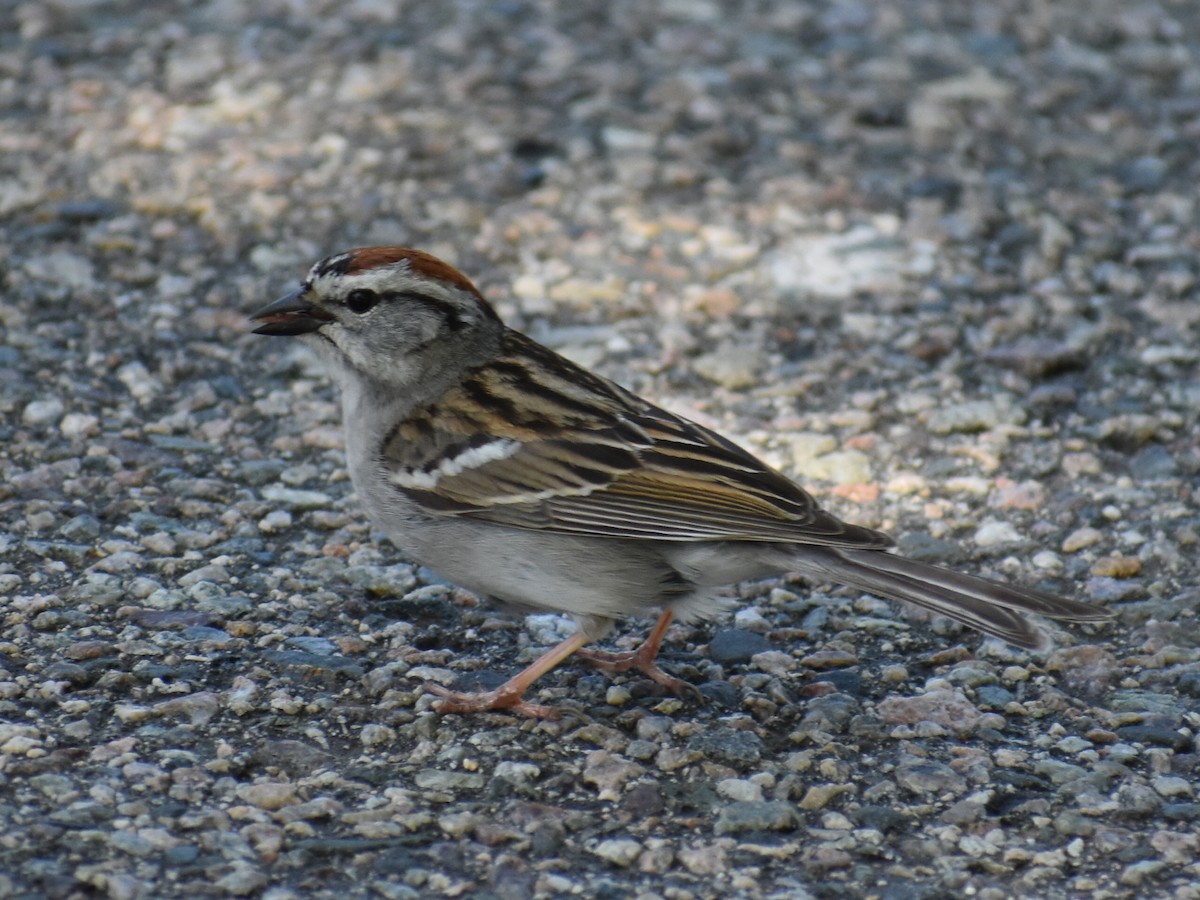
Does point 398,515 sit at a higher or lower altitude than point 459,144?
lower

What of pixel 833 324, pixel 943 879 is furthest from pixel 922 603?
pixel 833 324

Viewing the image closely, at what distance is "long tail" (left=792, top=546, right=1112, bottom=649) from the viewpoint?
13.6 ft

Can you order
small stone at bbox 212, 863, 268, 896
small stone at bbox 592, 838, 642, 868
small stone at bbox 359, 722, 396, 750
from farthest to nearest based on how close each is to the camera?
small stone at bbox 359, 722, 396, 750, small stone at bbox 592, 838, 642, 868, small stone at bbox 212, 863, 268, 896

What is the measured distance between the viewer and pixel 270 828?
379 centimetres

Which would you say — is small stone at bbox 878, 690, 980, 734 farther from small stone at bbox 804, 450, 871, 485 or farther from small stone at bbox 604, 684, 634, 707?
small stone at bbox 804, 450, 871, 485

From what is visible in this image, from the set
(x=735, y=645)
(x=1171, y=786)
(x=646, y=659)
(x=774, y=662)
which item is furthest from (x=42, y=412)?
(x=1171, y=786)

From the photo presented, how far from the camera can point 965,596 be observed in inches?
165

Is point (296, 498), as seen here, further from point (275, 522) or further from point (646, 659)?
point (646, 659)

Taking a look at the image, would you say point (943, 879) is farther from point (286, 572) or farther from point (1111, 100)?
point (1111, 100)

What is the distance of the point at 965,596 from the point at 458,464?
4.90 ft

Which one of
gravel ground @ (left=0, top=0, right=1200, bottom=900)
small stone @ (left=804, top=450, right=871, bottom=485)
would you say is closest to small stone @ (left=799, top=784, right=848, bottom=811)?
gravel ground @ (left=0, top=0, right=1200, bottom=900)

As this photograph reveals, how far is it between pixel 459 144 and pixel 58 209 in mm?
1887

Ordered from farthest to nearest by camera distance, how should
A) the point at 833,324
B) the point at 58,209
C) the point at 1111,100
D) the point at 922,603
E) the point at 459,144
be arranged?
the point at 1111,100
the point at 459,144
the point at 58,209
the point at 833,324
the point at 922,603

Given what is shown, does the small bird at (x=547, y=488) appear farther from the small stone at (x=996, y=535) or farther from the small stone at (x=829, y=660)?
the small stone at (x=996, y=535)
